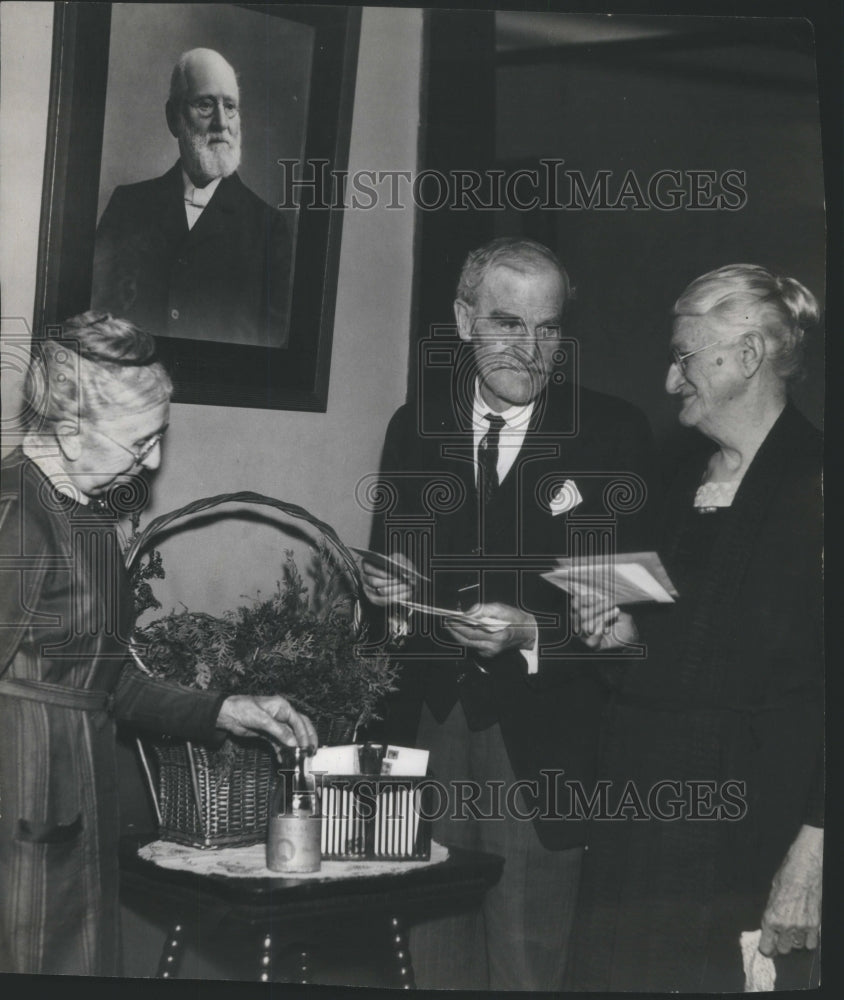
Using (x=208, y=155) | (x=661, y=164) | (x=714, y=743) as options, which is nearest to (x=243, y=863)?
(x=714, y=743)

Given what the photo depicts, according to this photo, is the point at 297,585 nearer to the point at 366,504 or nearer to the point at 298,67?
the point at 366,504

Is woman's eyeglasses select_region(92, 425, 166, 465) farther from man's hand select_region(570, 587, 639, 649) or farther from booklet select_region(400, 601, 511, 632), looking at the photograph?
man's hand select_region(570, 587, 639, 649)

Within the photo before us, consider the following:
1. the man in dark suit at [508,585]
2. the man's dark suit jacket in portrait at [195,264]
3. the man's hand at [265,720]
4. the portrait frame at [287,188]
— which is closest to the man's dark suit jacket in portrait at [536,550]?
the man in dark suit at [508,585]

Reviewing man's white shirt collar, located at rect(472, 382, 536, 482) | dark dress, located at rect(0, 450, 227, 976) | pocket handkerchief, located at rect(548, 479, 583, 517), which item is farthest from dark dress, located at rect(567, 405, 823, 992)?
dark dress, located at rect(0, 450, 227, 976)

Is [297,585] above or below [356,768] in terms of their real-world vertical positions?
above

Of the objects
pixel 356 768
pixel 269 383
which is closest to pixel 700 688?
pixel 356 768

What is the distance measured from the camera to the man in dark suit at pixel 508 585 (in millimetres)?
2236

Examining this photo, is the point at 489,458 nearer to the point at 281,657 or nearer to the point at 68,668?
the point at 281,657

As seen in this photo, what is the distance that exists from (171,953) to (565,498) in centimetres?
109

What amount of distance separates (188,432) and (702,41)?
4.00 feet

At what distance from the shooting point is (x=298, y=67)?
2312mm

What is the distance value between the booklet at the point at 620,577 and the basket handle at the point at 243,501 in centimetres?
37

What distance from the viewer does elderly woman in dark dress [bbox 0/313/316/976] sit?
7.09ft

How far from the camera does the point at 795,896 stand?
222 cm
